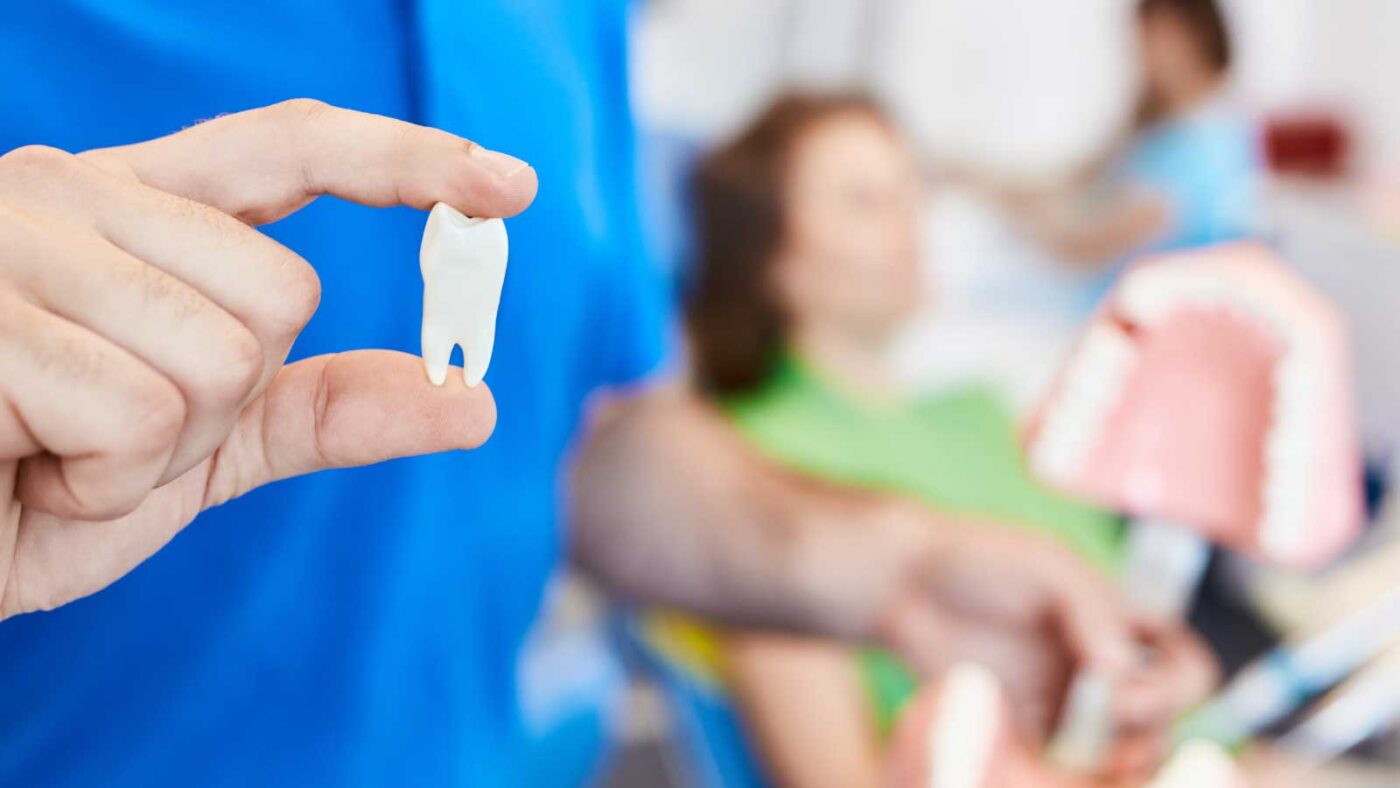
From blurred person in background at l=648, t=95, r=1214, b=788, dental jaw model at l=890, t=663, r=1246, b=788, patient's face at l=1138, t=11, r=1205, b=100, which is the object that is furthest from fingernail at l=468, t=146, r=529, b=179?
patient's face at l=1138, t=11, r=1205, b=100

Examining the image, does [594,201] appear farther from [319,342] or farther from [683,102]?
[683,102]

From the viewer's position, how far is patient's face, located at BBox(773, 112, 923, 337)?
829 millimetres

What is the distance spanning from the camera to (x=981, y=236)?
43.6 inches

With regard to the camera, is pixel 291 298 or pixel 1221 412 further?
pixel 1221 412

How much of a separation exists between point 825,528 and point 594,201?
225mm

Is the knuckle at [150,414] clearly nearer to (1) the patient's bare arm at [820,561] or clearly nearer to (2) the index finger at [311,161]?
(2) the index finger at [311,161]

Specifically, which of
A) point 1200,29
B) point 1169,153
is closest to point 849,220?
point 1169,153

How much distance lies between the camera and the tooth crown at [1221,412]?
369mm

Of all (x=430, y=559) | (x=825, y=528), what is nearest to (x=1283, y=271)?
(x=825, y=528)

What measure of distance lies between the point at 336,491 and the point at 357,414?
0.36 ft

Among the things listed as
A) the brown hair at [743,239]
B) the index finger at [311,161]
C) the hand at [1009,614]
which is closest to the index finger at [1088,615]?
the hand at [1009,614]

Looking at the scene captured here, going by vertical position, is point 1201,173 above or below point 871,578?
above

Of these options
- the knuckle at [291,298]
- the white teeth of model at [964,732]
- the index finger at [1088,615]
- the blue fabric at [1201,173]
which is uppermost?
the knuckle at [291,298]

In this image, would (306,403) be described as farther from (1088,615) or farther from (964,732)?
(1088,615)
